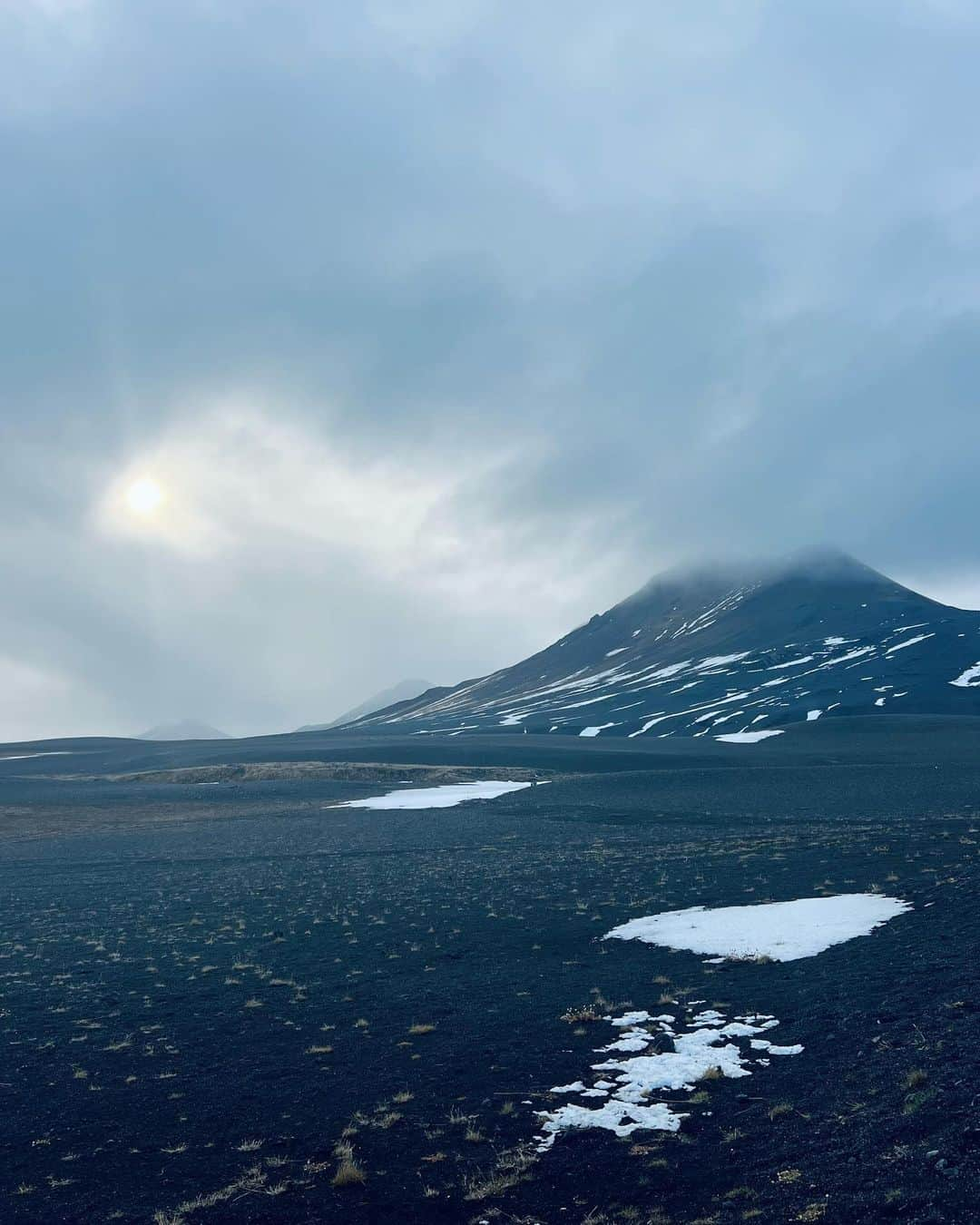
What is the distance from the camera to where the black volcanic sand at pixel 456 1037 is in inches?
424

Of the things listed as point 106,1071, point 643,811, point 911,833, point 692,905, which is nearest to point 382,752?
point 643,811

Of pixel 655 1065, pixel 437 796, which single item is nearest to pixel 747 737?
pixel 437 796

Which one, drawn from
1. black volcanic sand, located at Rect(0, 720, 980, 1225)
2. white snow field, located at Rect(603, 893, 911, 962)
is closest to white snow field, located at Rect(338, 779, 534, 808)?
black volcanic sand, located at Rect(0, 720, 980, 1225)

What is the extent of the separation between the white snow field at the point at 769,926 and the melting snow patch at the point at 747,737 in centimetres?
9870

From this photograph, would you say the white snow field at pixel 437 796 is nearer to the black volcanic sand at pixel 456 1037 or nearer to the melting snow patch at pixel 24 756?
the black volcanic sand at pixel 456 1037

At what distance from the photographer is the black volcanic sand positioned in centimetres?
1077

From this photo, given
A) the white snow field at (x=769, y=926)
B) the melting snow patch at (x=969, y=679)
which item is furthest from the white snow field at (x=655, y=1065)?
the melting snow patch at (x=969, y=679)

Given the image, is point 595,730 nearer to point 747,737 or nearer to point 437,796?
point 747,737

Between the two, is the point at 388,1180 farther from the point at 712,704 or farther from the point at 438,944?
the point at 712,704

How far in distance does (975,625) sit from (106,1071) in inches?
8261

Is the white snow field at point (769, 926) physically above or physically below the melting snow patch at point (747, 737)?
above

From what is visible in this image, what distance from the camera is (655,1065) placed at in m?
14.5

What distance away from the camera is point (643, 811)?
2365 inches

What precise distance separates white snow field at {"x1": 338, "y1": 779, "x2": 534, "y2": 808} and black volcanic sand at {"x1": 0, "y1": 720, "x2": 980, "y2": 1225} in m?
28.4
